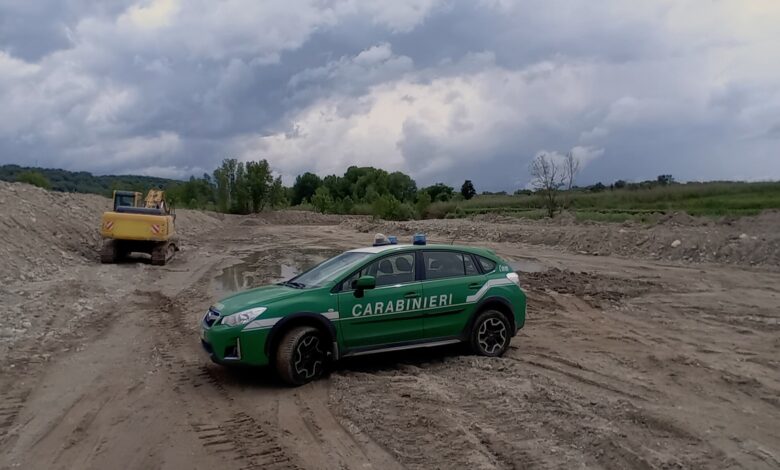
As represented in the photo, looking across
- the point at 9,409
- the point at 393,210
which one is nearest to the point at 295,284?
the point at 9,409

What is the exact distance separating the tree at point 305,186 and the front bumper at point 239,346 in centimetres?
13626

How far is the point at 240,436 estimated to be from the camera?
607 cm

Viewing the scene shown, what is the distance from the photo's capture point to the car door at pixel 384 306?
26.2 feet

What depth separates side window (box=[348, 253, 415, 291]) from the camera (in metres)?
8.35

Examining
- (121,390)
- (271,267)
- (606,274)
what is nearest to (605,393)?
(121,390)

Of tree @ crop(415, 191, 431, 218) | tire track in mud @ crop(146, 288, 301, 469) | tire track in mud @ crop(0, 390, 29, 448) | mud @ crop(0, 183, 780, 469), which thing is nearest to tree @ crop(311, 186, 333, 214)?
tree @ crop(415, 191, 431, 218)

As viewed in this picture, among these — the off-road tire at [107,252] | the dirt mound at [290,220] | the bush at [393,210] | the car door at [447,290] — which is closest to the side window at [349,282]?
the car door at [447,290]

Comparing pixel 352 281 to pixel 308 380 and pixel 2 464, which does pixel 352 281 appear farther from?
pixel 2 464

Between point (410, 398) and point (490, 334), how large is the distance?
231 cm

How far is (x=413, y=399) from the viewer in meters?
7.00

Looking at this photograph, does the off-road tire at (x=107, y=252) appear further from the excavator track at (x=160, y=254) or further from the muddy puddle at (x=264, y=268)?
the muddy puddle at (x=264, y=268)

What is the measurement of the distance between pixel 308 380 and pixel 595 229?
2192 centimetres

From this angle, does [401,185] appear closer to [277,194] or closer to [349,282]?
[277,194]

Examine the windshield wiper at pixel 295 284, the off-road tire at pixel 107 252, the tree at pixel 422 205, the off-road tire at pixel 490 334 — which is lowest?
the off-road tire at pixel 490 334
